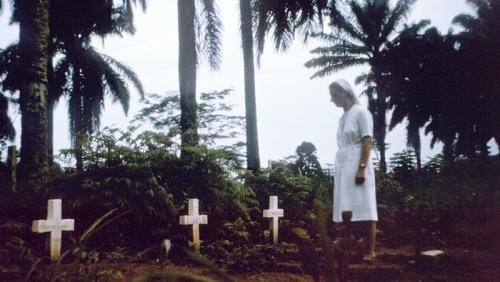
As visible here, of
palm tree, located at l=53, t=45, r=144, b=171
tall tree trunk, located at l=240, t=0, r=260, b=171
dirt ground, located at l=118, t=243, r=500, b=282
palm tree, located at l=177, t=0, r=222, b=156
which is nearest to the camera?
dirt ground, located at l=118, t=243, r=500, b=282

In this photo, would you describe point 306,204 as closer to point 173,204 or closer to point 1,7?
point 173,204

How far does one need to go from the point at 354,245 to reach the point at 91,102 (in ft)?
81.4

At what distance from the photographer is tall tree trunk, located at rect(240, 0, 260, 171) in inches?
449

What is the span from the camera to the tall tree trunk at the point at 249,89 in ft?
37.4

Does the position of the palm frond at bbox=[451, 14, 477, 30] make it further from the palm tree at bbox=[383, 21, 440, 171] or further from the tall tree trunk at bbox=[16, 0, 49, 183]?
the tall tree trunk at bbox=[16, 0, 49, 183]

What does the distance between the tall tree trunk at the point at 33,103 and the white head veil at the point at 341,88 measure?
15.9ft

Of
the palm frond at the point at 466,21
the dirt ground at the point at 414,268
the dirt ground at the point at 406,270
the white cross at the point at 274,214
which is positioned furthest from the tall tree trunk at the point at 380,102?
the dirt ground at the point at 406,270

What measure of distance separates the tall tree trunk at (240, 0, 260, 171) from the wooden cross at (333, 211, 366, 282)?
31.3ft

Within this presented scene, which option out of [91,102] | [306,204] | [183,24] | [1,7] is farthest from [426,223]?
[91,102]

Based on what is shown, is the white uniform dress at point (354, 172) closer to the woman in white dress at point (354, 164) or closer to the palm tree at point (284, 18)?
the woman in white dress at point (354, 164)

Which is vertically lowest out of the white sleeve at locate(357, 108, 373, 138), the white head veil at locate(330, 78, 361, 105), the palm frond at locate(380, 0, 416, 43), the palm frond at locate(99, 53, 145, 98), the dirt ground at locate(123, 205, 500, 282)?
the dirt ground at locate(123, 205, 500, 282)

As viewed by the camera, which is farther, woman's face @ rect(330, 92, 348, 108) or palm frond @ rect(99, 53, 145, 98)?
palm frond @ rect(99, 53, 145, 98)

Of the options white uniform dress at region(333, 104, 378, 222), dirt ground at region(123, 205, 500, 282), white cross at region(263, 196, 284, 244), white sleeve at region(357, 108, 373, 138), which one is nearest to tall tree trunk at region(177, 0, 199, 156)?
white cross at region(263, 196, 284, 244)

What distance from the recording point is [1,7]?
61.6ft
